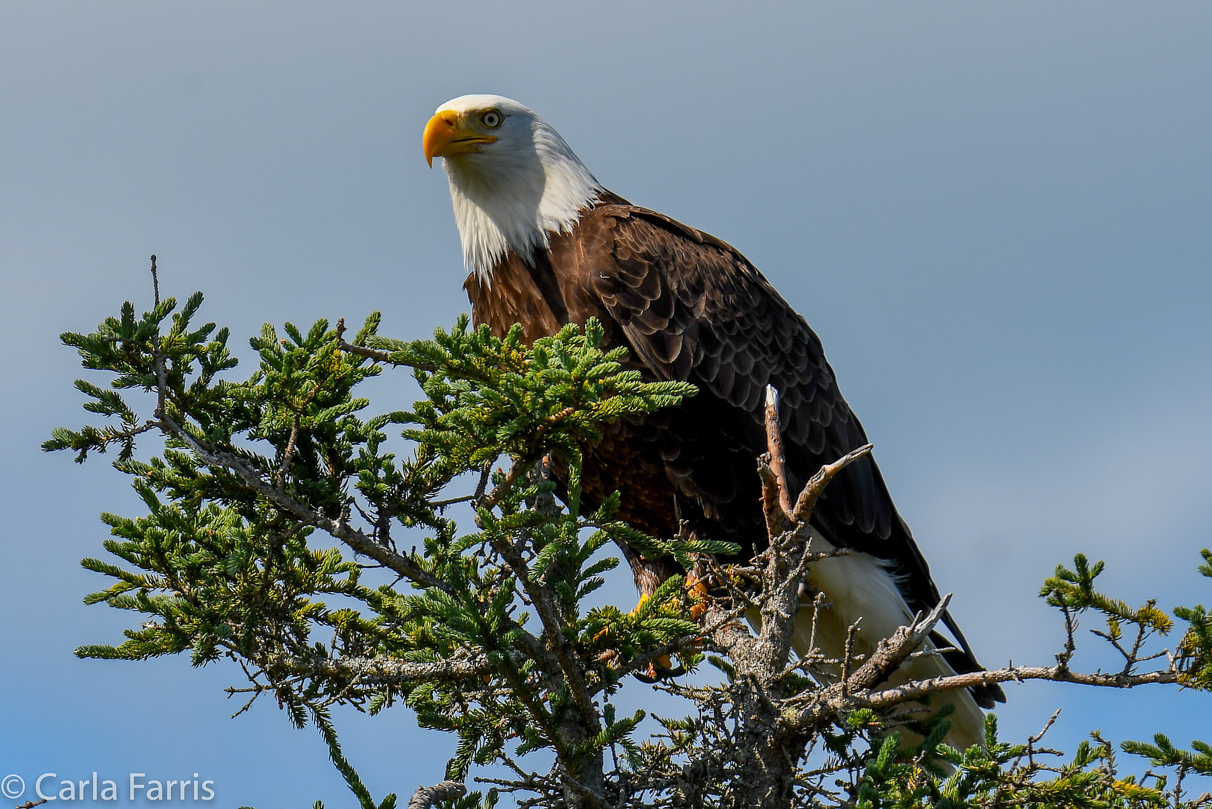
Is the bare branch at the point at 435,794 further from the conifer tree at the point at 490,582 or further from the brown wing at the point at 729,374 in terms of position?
the brown wing at the point at 729,374

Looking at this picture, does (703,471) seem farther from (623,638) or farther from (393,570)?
(393,570)

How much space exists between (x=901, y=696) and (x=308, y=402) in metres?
1.98

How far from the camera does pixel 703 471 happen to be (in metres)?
5.00

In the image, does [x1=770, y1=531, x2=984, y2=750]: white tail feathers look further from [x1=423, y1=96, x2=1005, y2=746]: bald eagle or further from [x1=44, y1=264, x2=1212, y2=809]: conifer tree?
[x1=44, y1=264, x2=1212, y2=809]: conifer tree

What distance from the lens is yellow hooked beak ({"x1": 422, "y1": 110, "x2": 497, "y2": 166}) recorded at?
524 centimetres

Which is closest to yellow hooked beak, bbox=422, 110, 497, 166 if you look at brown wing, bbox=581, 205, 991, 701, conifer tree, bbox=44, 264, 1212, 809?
brown wing, bbox=581, 205, 991, 701

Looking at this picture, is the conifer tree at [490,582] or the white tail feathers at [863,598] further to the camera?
the white tail feathers at [863,598]

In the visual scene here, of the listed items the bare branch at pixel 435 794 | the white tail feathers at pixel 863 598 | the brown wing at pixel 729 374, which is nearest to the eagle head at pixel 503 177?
the brown wing at pixel 729 374

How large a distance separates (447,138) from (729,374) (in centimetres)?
Result: 181

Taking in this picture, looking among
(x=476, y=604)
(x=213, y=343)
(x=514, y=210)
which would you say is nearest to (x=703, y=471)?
(x=514, y=210)

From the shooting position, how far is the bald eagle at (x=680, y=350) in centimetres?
490

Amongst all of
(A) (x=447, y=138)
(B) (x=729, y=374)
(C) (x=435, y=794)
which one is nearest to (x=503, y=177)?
(A) (x=447, y=138)

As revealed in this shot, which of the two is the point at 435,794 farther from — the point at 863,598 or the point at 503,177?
the point at 503,177

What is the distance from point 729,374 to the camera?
16.4 feet
